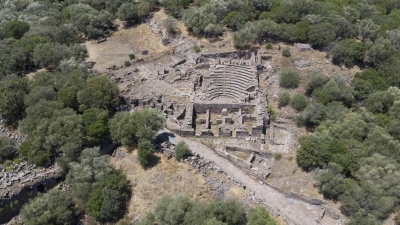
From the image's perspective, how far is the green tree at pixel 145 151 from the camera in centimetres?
4469

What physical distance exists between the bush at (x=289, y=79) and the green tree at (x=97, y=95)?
29026 millimetres

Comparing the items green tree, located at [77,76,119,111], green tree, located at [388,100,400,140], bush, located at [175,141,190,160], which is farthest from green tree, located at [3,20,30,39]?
green tree, located at [388,100,400,140]

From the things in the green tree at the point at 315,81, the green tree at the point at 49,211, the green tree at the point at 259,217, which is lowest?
the green tree at the point at 49,211

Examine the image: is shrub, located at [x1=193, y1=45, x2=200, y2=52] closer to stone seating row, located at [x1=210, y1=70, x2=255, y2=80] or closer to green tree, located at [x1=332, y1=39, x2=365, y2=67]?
stone seating row, located at [x1=210, y1=70, x2=255, y2=80]

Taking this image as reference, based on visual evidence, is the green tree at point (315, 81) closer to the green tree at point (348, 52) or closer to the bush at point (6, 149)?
the green tree at point (348, 52)

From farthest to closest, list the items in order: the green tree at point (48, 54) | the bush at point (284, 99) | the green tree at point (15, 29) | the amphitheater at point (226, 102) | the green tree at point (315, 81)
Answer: the green tree at point (15, 29) < the green tree at point (48, 54) < the green tree at point (315, 81) < the bush at point (284, 99) < the amphitheater at point (226, 102)

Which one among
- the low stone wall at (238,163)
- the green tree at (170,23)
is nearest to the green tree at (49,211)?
the low stone wall at (238,163)

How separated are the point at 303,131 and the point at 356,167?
11565 millimetres

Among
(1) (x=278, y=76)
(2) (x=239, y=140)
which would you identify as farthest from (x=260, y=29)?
(2) (x=239, y=140)

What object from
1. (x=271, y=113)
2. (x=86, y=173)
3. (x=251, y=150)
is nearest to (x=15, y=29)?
(x=86, y=173)

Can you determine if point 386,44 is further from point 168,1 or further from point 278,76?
point 168,1

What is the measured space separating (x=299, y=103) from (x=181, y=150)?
73.1ft

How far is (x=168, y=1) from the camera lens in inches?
3263

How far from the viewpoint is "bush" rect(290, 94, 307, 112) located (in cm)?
5584
